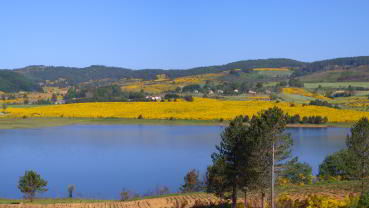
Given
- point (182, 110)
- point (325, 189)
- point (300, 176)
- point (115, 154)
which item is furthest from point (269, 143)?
point (182, 110)

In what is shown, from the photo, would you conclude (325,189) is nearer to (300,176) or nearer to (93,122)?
(300,176)

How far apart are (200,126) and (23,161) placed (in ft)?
101

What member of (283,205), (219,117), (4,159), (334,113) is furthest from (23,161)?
(334,113)

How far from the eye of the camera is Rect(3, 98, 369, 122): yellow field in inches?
2874

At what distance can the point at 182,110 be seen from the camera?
79875mm

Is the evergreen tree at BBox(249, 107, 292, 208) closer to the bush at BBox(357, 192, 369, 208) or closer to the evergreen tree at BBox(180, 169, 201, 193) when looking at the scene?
the bush at BBox(357, 192, 369, 208)

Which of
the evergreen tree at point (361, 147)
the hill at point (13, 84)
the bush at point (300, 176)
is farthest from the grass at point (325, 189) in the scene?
the hill at point (13, 84)

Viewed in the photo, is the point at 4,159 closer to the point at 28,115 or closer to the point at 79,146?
the point at 79,146

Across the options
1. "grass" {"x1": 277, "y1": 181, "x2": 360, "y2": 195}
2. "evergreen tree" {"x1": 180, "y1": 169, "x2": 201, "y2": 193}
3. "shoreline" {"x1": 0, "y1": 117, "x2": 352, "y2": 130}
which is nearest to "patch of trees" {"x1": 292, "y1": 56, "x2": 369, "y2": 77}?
"shoreline" {"x1": 0, "y1": 117, "x2": 352, "y2": 130}

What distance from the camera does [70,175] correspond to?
38.2 metres

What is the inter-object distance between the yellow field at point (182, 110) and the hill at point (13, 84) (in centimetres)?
5787

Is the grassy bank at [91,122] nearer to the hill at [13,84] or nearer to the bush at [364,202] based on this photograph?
the bush at [364,202]

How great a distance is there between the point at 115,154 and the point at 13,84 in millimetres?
107745

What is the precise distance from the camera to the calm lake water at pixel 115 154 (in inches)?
1395
